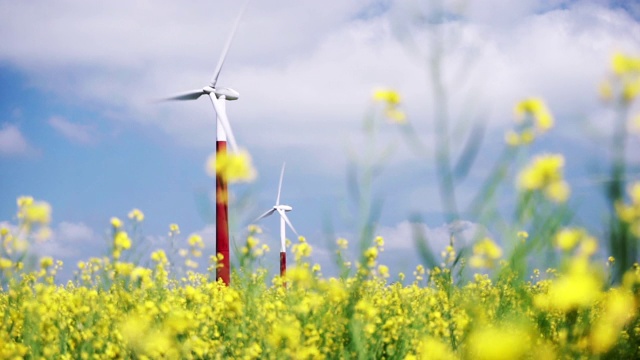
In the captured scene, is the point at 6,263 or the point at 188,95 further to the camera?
the point at 188,95

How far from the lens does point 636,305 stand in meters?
2.53

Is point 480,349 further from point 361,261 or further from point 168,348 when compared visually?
point 168,348

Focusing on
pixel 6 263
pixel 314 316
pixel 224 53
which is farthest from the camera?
pixel 224 53

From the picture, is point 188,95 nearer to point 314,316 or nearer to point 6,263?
point 6,263

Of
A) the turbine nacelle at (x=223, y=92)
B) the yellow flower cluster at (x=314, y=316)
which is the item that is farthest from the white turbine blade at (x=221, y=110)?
the yellow flower cluster at (x=314, y=316)

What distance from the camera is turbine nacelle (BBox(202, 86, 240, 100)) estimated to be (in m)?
17.6

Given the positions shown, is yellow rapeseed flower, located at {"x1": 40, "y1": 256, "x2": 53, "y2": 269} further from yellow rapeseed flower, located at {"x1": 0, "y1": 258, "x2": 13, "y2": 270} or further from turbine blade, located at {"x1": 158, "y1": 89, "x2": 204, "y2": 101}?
turbine blade, located at {"x1": 158, "y1": 89, "x2": 204, "y2": 101}

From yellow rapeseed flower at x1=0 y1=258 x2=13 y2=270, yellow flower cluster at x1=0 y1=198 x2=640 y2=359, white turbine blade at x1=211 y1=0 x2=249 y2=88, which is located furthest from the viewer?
white turbine blade at x1=211 y1=0 x2=249 y2=88

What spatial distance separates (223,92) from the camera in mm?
18047

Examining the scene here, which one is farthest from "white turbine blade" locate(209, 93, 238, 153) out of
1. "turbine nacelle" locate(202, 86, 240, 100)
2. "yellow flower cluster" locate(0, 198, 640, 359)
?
"yellow flower cluster" locate(0, 198, 640, 359)

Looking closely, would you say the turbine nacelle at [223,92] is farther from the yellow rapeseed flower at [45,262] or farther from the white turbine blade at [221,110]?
the yellow rapeseed flower at [45,262]

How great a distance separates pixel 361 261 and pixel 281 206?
75.7 feet

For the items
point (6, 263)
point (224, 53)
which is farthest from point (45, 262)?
point (224, 53)

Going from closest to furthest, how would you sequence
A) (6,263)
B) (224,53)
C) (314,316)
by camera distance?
(314,316) → (6,263) → (224,53)
